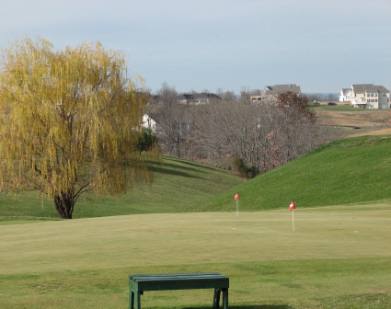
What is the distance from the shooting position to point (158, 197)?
80.2 metres

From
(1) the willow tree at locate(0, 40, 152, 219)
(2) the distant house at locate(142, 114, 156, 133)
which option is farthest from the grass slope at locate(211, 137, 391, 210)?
(2) the distant house at locate(142, 114, 156, 133)

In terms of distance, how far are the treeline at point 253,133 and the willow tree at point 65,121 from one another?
47.9 m

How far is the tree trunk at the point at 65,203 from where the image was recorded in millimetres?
49219

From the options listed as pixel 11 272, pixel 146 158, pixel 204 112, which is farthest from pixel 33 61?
pixel 204 112

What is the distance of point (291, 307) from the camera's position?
12156 mm

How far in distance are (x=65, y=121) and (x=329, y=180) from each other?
55.3 feet

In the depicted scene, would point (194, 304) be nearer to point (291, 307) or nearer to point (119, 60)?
point (291, 307)

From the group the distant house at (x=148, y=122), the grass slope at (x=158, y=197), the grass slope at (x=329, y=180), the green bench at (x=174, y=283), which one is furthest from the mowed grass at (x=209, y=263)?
the distant house at (x=148, y=122)

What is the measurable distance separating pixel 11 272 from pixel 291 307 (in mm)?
5997

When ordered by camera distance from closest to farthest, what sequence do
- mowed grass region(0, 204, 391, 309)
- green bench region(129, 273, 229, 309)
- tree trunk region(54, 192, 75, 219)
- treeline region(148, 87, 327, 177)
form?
green bench region(129, 273, 229, 309), mowed grass region(0, 204, 391, 309), tree trunk region(54, 192, 75, 219), treeline region(148, 87, 327, 177)

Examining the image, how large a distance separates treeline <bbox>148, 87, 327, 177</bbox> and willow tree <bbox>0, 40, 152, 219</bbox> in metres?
47.9

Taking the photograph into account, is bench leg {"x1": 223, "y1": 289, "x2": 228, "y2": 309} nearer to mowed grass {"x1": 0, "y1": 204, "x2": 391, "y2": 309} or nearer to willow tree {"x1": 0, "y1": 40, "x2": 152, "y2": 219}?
mowed grass {"x1": 0, "y1": 204, "x2": 391, "y2": 309}

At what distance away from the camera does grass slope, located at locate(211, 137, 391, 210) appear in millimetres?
47344

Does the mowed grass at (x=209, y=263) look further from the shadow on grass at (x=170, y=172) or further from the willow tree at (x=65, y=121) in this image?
the shadow on grass at (x=170, y=172)
